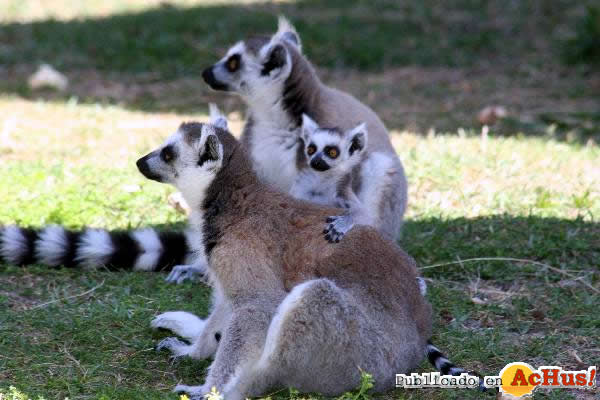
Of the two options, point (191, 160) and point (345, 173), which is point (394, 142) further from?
point (191, 160)

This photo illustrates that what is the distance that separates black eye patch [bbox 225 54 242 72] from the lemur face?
1.64 m

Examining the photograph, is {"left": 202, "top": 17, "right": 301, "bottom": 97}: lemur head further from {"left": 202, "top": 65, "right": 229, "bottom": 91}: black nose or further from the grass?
the grass

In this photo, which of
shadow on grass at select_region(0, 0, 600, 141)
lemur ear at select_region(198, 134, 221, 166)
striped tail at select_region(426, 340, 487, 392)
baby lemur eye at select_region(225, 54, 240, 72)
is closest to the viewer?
striped tail at select_region(426, 340, 487, 392)

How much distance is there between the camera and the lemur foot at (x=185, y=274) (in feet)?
16.4

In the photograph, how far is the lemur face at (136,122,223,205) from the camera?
397 centimetres

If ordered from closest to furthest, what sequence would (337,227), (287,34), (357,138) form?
(337,227) < (357,138) < (287,34)

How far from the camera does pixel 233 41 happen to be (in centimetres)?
1147

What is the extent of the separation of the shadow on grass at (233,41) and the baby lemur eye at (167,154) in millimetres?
5385

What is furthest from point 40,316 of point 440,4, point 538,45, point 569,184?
point 440,4

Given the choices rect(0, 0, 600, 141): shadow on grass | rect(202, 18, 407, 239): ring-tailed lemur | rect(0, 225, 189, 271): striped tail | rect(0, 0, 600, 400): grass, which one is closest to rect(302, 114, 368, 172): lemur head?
rect(202, 18, 407, 239): ring-tailed lemur

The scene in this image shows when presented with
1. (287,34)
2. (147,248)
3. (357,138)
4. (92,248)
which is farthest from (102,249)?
(287,34)

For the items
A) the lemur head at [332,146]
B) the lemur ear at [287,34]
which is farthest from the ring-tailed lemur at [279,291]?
the lemur ear at [287,34]

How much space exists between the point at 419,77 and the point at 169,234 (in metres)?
6.63

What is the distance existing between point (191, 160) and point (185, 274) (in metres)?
1.18
